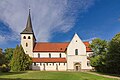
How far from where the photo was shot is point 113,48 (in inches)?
1324

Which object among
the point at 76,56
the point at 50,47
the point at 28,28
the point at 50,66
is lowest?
the point at 50,66

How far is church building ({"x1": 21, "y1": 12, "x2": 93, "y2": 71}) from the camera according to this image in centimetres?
5988

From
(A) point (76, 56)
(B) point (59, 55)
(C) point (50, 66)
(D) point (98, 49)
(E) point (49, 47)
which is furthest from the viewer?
(E) point (49, 47)

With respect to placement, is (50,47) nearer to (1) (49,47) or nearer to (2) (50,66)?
(1) (49,47)

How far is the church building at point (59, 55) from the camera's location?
59.9 m

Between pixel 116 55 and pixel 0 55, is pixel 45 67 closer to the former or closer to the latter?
pixel 0 55

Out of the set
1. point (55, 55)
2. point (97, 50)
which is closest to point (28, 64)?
point (55, 55)

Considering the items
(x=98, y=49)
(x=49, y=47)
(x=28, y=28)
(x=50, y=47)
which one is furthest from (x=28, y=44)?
(x=98, y=49)

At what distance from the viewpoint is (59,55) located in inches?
2534

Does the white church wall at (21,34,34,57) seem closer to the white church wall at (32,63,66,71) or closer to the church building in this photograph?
the church building

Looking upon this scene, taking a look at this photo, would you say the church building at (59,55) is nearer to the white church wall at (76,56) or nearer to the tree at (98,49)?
the white church wall at (76,56)

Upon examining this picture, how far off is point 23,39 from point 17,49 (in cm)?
978

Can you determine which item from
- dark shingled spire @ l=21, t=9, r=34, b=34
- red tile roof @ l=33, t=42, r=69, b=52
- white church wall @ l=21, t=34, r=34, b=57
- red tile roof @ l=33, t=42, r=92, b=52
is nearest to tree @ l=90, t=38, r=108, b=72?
red tile roof @ l=33, t=42, r=92, b=52

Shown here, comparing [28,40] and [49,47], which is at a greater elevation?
[28,40]
